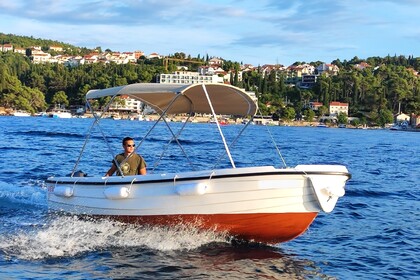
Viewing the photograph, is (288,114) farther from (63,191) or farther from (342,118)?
(63,191)

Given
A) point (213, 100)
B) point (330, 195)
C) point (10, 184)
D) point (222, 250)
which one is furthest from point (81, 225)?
point (10, 184)

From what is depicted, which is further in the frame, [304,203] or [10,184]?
[10,184]

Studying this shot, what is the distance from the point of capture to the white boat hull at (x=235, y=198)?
10086 millimetres

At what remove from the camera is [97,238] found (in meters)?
11.3

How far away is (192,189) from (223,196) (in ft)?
1.85

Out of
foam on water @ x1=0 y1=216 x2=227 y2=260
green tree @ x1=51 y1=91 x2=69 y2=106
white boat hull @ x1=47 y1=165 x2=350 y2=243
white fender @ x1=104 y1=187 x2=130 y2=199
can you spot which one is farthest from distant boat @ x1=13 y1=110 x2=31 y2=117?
white boat hull @ x1=47 y1=165 x2=350 y2=243

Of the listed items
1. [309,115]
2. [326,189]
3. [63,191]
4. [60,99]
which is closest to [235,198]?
[326,189]

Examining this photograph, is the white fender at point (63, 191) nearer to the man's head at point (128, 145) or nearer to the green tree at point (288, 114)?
the man's head at point (128, 145)

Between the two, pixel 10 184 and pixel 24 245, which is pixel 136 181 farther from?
pixel 10 184

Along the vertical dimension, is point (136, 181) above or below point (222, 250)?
above

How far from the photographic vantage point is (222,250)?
35.7 ft

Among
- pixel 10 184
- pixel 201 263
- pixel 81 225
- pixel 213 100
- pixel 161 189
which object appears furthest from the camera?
pixel 10 184

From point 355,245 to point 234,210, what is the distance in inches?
131

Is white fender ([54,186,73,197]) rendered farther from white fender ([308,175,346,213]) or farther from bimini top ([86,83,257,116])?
white fender ([308,175,346,213])
